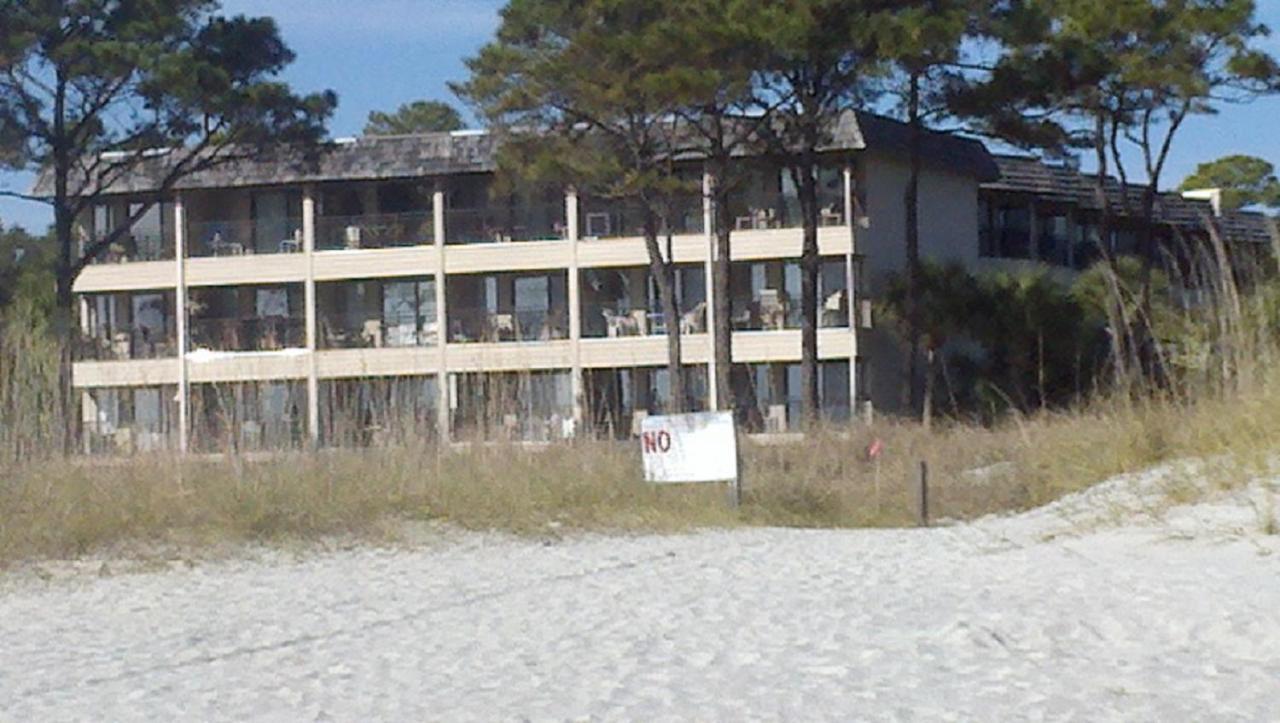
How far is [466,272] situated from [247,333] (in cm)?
582

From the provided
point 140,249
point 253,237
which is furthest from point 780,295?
point 140,249

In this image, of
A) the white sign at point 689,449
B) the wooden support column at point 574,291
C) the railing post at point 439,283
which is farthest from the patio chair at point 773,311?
the white sign at point 689,449

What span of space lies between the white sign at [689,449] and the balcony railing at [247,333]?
2852 centimetres

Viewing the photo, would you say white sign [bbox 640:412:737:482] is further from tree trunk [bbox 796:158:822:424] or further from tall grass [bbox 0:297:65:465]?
tree trunk [bbox 796:158:822:424]

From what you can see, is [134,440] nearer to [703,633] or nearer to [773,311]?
[703,633]

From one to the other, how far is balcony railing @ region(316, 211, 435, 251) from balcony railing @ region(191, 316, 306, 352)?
2045 mm

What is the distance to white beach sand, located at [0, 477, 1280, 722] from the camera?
8047 mm

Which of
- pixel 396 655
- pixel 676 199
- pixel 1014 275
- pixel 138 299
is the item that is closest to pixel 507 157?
pixel 676 199

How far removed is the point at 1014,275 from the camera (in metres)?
43.5

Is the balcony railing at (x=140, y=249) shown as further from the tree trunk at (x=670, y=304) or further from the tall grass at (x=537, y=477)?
the tall grass at (x=537, y=477)

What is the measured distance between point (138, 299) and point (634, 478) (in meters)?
32.8

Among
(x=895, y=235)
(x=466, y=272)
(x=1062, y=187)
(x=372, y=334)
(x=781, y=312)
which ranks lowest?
(x=372, y=334)

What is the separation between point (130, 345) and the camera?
1898 inches

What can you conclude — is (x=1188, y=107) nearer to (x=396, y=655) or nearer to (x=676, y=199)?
(x=676, y=199)
